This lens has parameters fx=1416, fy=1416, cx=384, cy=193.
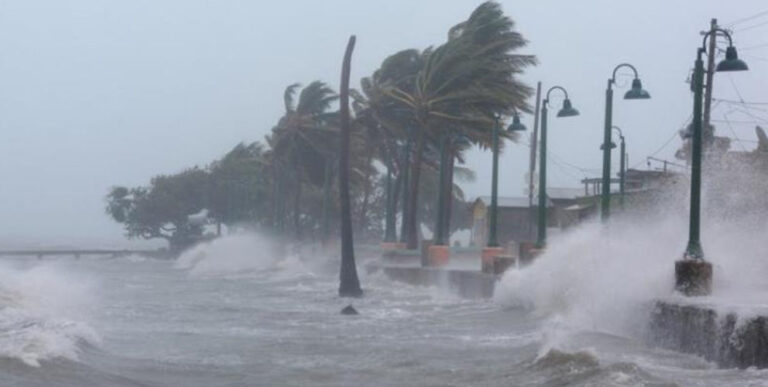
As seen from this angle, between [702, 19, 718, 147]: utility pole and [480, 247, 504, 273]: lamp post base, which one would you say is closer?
[702, 19, 718, 147]: utility pole

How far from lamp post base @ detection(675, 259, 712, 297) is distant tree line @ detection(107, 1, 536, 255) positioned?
20350 millimetres

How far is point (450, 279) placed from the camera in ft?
125

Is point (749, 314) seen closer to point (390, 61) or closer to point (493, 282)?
point (493, 282)

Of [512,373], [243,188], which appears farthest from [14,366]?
[243,188]

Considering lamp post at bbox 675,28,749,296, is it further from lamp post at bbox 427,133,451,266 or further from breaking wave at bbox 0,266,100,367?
lamp post at bbox 427,133,451,266

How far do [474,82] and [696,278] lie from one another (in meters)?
30.0

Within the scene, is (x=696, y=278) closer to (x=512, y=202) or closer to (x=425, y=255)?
(x=425, y=255)

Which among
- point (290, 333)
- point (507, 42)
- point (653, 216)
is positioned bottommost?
point (290, 333)

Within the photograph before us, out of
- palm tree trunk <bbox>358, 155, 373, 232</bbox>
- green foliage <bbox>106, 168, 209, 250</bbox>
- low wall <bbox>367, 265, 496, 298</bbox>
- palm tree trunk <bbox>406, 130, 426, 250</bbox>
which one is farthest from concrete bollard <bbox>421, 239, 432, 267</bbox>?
A: green foliage <bbox>106, 168, 209, 250</bbox>

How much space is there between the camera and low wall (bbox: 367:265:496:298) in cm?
3400

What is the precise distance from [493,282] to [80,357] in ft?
58.2

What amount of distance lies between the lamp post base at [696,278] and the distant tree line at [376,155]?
20350 millimetres

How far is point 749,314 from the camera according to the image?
1416 cm

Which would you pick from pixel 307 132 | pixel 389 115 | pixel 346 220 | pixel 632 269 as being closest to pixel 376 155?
pixel 307 132
